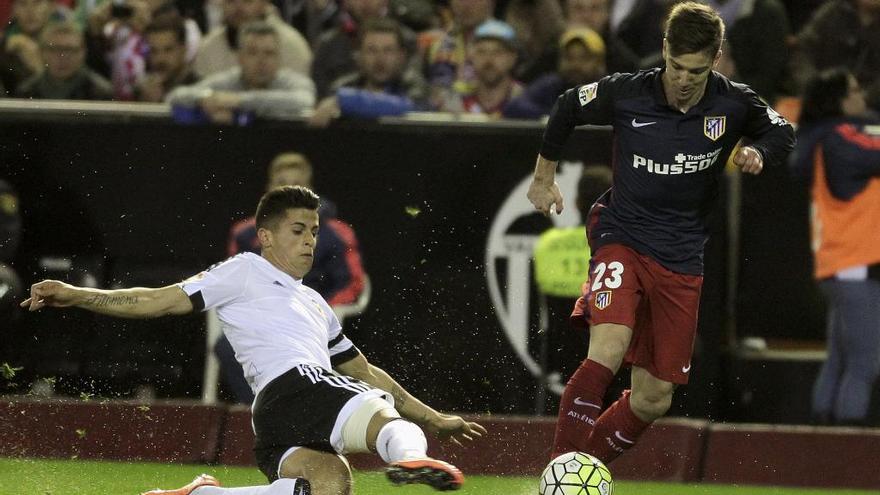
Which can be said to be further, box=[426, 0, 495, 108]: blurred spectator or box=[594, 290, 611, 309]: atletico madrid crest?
box=[426, 0, 495, 108]: blurred spectator

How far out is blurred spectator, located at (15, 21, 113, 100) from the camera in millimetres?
11703

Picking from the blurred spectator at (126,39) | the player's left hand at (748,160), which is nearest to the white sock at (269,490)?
the player's left hand at (748,160)

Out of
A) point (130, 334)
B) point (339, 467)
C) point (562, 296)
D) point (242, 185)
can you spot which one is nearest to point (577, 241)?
point (562, 296)

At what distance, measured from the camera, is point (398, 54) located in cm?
1145

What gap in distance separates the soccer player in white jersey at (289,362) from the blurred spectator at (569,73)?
4.00 m

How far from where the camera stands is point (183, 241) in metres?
10.7

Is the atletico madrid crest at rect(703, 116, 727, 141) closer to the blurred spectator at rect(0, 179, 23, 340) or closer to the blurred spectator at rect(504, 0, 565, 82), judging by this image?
the blurred spectator at rect(504, 0, 565, 82)

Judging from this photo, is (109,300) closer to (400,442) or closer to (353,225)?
(400,442)

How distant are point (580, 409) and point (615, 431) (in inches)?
22.9

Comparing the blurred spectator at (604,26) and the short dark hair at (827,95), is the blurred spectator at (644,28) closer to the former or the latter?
the blurred spectator at (604,26)

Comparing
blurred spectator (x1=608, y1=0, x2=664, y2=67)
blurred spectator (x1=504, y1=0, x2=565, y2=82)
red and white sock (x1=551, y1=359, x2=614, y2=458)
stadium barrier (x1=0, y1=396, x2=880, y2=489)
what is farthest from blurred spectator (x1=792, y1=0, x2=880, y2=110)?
red and white sock (x1=551, y1=359, x2=614, y2=458)

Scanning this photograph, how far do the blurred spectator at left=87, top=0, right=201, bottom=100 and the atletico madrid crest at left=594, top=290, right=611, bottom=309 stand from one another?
563 centimetres

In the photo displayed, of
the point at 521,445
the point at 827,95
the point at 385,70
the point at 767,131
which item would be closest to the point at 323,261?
the point at 385,70

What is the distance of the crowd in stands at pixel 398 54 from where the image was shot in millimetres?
11109
